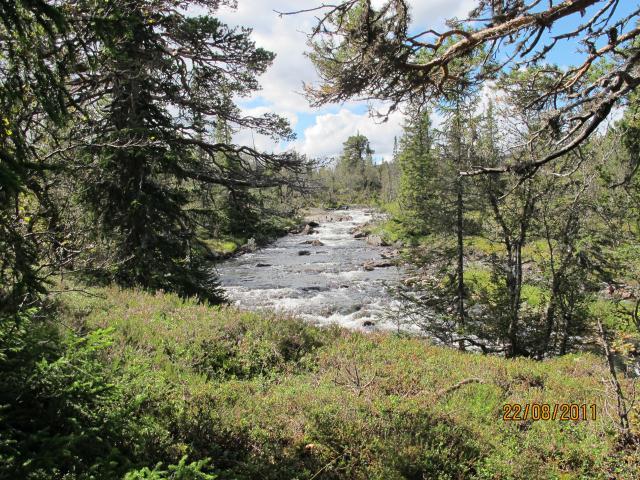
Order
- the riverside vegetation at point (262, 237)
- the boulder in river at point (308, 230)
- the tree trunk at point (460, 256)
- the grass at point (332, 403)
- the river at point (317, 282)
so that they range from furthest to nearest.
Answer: the boulder in river at point (308, 230)
the river at point (317, 282)
the tree trunk at point (460, 256)
the grass at point (332, 403)
the riverside vegetation at point (262, 237)

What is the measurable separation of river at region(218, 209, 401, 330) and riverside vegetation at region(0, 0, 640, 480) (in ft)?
11.5

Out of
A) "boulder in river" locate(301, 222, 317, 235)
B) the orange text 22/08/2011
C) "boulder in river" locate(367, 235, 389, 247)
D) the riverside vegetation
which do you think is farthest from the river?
"boulder in river" locate(301, 222, 317, 235)

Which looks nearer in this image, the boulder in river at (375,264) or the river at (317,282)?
the river at (317,282)

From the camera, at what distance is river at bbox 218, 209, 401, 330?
1881cm

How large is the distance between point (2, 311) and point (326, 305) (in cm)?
1752

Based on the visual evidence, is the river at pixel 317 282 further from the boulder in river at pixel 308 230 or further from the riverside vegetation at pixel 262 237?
the boulder in river at pixel 308 230

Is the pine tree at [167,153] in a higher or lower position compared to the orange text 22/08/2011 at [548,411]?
higher

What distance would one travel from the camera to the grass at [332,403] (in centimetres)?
457

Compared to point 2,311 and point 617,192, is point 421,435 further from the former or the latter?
point 617,192

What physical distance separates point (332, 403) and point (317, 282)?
63.6 feet

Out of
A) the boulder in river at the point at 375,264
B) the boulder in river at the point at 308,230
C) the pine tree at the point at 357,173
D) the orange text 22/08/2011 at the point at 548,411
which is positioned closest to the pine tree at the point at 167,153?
the orange text 22/08/2011 at the point at 548,411

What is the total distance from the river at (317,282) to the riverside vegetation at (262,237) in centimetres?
350

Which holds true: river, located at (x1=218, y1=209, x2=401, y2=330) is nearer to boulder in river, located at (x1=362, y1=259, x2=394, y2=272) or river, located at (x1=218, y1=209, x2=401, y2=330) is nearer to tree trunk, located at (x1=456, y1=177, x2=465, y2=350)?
boulder in river, located at (x1=362, y1=259, x2=394, y2=272)

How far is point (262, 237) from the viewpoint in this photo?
530 inches
